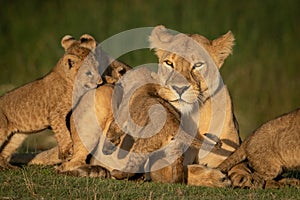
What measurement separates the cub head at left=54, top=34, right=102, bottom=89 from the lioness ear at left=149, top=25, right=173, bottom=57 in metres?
0.51

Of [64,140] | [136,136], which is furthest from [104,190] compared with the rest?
[64,140]

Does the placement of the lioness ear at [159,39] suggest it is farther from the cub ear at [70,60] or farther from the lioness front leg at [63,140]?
the lioness front leg at [63,140]

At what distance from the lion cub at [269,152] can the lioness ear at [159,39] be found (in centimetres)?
108

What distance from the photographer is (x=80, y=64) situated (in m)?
8.20

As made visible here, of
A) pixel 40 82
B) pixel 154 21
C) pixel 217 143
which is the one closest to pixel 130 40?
pixel 154 21

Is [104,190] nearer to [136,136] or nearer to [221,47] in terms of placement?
[136,136]

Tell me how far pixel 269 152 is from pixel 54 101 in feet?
6.38

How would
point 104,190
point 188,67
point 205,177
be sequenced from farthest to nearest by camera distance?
point 188,67 < point 205,177 < point 104,190

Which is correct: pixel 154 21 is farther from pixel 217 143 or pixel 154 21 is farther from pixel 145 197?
pixel 145 197

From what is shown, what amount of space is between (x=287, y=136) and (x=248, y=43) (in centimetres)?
621

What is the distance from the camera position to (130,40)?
13.7 m

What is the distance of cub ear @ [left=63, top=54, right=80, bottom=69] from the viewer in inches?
323

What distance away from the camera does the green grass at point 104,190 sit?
261 inches

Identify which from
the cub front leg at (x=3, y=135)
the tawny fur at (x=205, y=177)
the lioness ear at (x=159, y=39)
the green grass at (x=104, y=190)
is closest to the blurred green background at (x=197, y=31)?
the lioness ear at (x=159, y=39)
